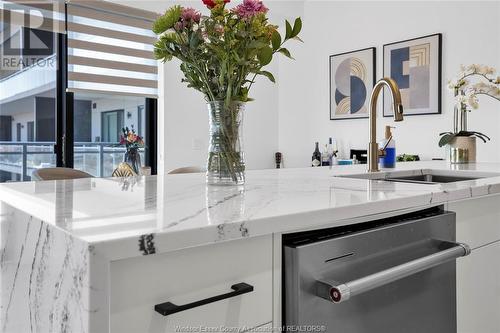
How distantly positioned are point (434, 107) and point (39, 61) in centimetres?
318

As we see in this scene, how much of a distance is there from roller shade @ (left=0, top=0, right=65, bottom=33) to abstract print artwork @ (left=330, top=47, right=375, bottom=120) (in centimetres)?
243

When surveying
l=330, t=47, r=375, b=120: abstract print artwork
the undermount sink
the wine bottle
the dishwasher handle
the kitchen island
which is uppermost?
l=330, t=47, r=375, b=120: abstract print artwork

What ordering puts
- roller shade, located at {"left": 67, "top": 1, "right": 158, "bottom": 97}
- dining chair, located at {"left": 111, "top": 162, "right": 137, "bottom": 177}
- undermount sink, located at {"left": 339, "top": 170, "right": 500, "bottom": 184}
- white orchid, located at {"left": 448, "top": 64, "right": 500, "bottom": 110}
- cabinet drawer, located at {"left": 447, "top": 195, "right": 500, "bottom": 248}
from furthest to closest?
roller shade, located at {"left": 67, "top": 1, "right": 158, "bottom": 97}
dining chair, located at {"left": 111, "top": 162, "right": 137, "bottom": 177}
white orchid, located at {"left": 448, "top": 64, "right": 500, "bottom": 110}
undermount sink, located at {"left": 339, "top": 170, "right": 500, "bottom": 184}
cabinet drawer, located at {"left": 447, "top": 195, "right": 500, "bottom": 248}

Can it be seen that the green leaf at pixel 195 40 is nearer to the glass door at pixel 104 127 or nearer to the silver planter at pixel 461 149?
the silver planter at pixel 461 149

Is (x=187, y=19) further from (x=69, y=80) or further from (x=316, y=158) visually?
(x=316, y=158)

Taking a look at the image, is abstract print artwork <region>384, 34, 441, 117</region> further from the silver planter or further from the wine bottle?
the silver planter

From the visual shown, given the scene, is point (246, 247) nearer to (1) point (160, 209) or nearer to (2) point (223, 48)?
(1) point (160, 209)

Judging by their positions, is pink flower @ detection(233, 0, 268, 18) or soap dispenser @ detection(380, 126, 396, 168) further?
soap dispenser @ detection(380, 126, 396, 168)

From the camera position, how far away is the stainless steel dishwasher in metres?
0.79

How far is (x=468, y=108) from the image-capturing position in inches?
96.6

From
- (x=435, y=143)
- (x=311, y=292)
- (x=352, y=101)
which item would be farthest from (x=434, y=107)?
(x=311, y=292)

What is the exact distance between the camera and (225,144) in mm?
1201

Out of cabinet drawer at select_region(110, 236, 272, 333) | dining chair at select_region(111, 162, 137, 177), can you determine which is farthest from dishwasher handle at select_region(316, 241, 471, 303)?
dining chair at select_region(111, 162, 137, 177)

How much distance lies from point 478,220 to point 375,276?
613mm
